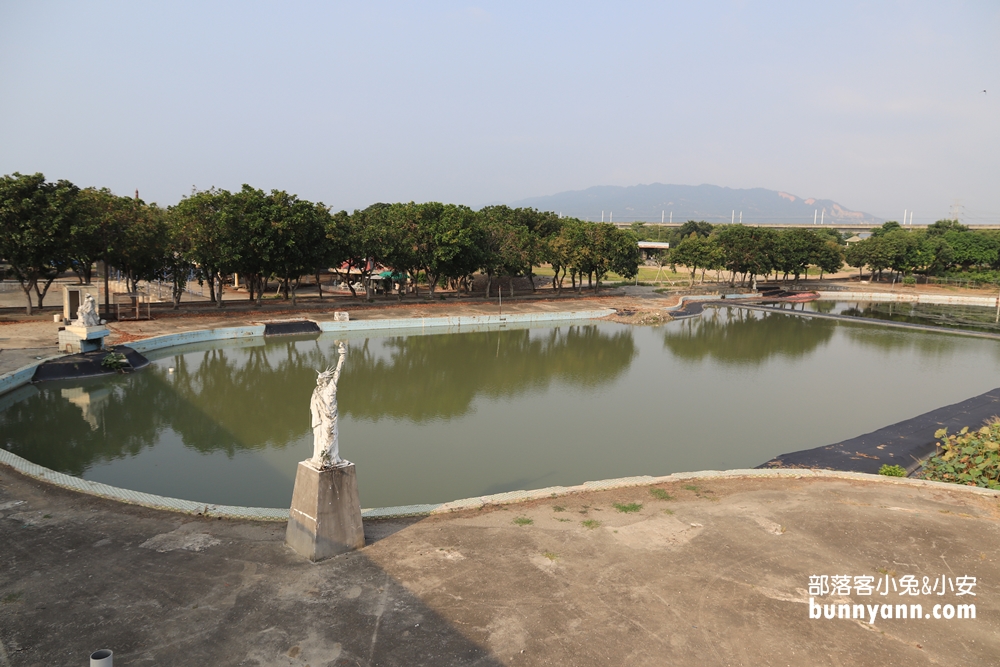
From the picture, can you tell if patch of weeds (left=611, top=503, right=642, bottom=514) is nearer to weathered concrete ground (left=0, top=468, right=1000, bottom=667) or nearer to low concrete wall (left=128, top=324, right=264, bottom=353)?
weathered concrete ground (left=0, top=468, right=1000, bottom=667)

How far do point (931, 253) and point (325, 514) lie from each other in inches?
2801

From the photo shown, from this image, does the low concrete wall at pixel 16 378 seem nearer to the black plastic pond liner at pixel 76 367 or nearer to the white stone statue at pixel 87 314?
the black plastic pond liner at pixel 76 367

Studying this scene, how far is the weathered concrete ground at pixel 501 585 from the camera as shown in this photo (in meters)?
6.02

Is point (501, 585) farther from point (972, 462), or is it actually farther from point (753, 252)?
point (753, 252)

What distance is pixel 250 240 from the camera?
29.5 meters

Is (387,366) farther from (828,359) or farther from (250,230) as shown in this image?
(828,359)

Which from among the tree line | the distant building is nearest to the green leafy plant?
the tree line

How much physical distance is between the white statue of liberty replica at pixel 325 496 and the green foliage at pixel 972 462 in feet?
35.8

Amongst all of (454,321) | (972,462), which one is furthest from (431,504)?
(454,321)

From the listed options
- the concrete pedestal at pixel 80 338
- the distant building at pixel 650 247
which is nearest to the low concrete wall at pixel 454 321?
the concrete pedestal at pixel 80 338

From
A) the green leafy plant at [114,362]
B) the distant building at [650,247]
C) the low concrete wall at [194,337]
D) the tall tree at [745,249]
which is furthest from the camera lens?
the distant building at [650,247]

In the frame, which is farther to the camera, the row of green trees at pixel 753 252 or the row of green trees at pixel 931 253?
the row of green trees at pixel 931 253

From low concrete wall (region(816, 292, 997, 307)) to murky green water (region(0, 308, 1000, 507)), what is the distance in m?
23.7

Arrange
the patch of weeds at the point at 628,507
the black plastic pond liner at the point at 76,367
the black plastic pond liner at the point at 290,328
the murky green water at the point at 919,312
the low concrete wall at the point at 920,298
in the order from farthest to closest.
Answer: the low concrete wall at the point at 920,298
the murky green water at the point at 919,312
the black plastic pond liner at the point at 290,328
the black plastic pond liner at the point at 76,367
the patch of weeds at the point at 628,507
